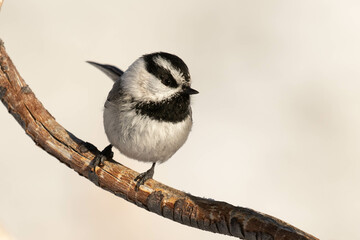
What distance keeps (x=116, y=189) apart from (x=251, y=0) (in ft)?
10.6

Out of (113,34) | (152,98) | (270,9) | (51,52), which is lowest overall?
(152,98)

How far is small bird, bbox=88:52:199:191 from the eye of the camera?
265cm

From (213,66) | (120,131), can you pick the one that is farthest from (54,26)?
(120,131)

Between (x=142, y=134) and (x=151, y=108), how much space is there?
137 mm

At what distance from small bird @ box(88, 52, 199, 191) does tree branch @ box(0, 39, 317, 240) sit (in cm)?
10

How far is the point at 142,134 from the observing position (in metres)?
2.71

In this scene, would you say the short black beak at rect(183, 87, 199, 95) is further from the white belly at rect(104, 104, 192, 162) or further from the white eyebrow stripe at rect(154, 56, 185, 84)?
the white belly at rect(104, 104, 192, 162)

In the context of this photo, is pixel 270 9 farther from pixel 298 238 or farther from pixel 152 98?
pixel 298 238

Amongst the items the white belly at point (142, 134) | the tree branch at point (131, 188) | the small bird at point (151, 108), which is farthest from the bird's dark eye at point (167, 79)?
the tree branch at point (131, 188)

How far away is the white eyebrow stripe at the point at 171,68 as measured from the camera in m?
2.61

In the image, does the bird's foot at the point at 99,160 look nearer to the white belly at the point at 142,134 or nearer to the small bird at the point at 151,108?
the small bird at the point at 151,108

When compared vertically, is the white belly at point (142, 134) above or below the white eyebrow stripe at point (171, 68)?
below

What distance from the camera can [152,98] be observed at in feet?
8.84

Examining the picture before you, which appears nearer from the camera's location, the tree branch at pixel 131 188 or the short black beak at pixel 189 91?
the tree branch at pixel 131 188
